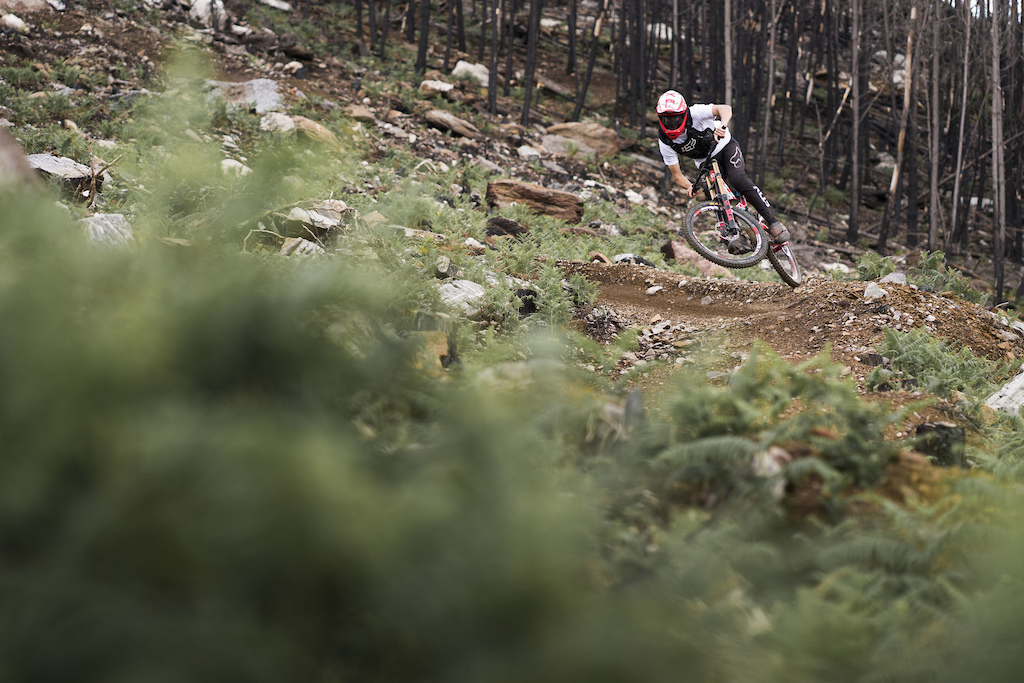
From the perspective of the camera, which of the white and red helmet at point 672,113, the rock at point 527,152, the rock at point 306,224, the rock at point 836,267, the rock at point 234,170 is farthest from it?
the rock at point 527,152

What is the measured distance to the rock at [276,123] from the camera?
42.4 ft

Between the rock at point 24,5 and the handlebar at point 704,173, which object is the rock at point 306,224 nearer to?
the handlebar at point 704,173

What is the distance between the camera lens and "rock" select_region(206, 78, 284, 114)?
47.6ft

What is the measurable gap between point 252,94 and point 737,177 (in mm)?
A: 12114

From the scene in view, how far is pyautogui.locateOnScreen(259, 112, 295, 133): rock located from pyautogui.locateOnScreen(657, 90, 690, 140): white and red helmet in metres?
8.06

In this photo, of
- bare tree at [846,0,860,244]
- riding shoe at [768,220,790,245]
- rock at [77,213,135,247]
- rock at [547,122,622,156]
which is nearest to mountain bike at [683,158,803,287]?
riding shoe at [768,220,790,245]

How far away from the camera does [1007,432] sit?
4.83m

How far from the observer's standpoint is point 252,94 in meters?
15.4

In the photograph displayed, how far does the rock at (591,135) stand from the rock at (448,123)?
4.50m

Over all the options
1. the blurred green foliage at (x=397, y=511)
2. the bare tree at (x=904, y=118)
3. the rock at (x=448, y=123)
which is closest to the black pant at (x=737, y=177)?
the blurred green foliage at (x=397, y=511)

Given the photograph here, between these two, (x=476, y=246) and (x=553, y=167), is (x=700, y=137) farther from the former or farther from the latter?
(x=553, y=167)

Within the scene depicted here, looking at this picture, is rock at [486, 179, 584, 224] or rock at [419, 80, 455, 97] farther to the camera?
rock at [419, 80, 455, 97]

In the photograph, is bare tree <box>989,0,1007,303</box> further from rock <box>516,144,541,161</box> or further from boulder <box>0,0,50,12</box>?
boulder <box>0,0,50,12</box>

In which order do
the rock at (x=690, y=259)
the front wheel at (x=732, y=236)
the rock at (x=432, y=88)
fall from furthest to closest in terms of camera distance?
1. the rock at (x=432, y=88)
2. the rock at (x=690, y=259)
3. the front wheel at (x=732, y=236)
